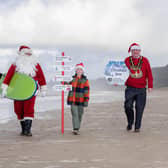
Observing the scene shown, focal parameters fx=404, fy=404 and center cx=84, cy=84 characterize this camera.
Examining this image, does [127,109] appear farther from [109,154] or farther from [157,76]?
[157,76]

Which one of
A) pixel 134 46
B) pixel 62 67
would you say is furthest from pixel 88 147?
pixel 134 46

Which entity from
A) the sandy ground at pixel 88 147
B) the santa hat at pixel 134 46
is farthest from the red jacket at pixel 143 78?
the sandy ground at pixel 88 147

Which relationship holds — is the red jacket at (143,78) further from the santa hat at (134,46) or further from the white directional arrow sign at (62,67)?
the white directional arrow sign at (62,67)

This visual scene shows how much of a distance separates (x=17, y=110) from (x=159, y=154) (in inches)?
131

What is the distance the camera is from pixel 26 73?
813cm

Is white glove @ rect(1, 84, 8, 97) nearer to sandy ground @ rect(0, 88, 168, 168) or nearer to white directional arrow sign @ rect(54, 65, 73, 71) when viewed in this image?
sandy ground @ rect(0, 88, 168, 168)

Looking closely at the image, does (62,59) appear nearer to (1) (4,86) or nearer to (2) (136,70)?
(1) (4,86)

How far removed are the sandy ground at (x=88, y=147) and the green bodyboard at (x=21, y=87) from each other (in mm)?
815

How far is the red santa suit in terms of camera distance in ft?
26.5

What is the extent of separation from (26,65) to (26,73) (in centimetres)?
16

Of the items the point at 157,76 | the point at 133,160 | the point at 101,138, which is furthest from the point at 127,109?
the point at 157,76

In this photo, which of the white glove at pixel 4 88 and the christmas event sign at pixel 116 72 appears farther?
the christmas event sign at pixel 116 72

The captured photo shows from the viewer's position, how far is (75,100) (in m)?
8.29

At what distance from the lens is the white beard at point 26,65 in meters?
8.11
